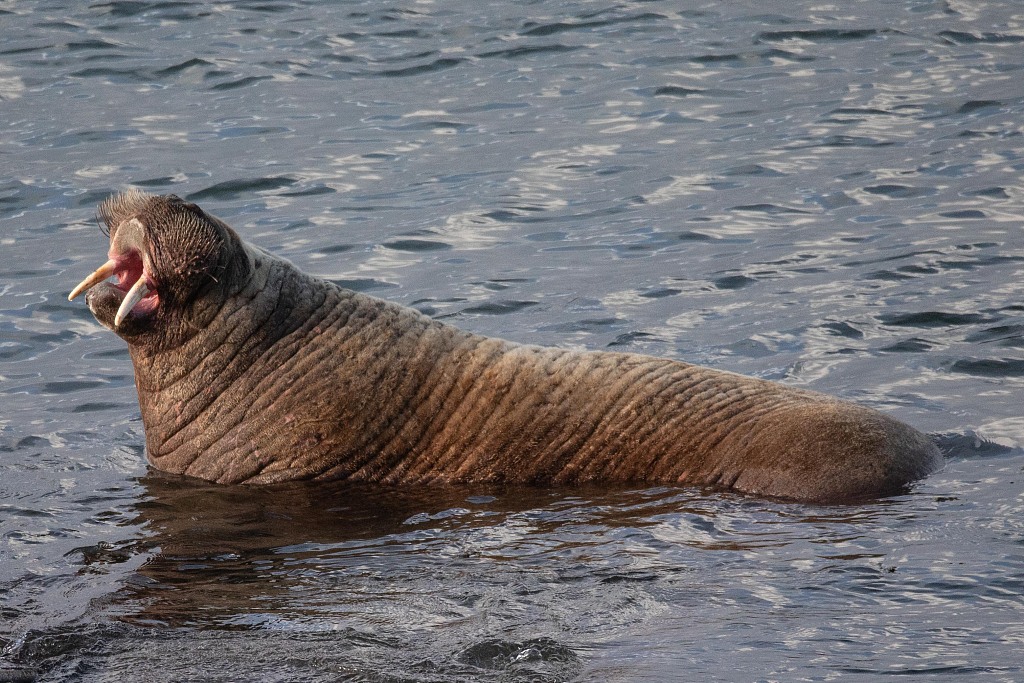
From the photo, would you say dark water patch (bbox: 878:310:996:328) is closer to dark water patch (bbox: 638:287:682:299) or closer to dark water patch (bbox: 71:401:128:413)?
dark water patch (bbox: 638:287:682:299)

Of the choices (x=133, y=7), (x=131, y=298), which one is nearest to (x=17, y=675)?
(x=131, y=298)

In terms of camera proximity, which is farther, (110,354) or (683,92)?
(683,92)

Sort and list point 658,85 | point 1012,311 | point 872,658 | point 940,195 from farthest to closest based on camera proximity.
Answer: point 658,85 < point 940,195 < point 1012,311 < point 872,658

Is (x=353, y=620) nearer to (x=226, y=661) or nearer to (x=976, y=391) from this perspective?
(x=226, y=661)

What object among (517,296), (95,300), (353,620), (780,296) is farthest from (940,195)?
(353,620)

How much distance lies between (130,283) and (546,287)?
4588 millimetres

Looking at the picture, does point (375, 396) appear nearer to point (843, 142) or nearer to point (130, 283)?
point (130, 283)

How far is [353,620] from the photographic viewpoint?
5559mm

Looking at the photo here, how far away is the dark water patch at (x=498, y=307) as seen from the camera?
10875mm

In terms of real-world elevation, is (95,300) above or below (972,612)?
above

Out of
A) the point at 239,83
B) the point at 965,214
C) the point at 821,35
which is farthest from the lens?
the point at 821,35

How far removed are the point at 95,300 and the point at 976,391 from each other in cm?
492

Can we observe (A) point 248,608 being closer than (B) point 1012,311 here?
Yes

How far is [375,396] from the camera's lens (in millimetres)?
7477
